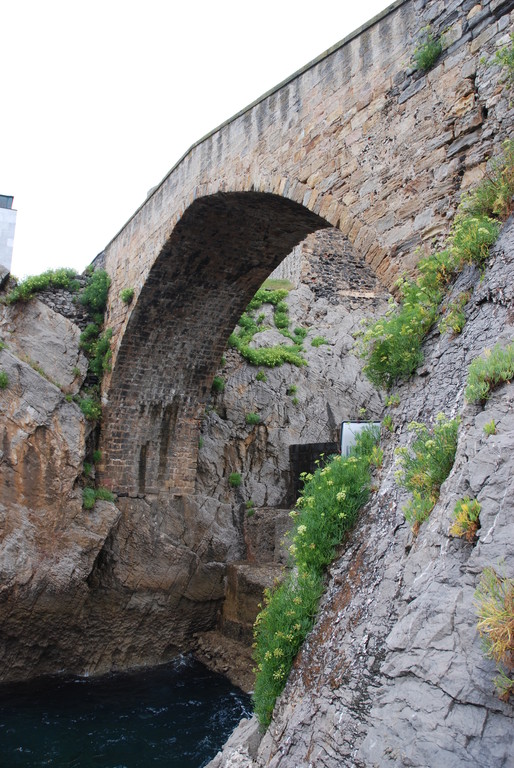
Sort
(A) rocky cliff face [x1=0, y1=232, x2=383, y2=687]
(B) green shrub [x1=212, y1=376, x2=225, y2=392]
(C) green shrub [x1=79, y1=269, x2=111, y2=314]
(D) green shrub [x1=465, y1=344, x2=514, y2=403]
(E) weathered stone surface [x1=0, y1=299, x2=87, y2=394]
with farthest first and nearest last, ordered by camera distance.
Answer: (B) green shrub [x1=212, y1=376, x2=225, y2=392] → (C) green shrub [x1=79, y1=269, x2=111, y2=314] → (E) weathered stone surface [x1=0, y1=299, x2=87, y2=394] → (A) rocky cliff face [x1=0, y1=232, x2=383, y2=687] → (D) green shrub [x1=465, y1=344, x2=514, y2=403]

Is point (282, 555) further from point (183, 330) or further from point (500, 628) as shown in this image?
point (500, 628)

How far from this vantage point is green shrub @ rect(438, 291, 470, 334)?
3.88m

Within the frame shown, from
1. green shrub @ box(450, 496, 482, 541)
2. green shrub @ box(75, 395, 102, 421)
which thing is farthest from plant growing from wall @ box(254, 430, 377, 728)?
green shrub @ box(75, 395, 102, 421)

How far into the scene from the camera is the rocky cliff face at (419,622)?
2105 millimetres

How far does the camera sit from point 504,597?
6.70 ft

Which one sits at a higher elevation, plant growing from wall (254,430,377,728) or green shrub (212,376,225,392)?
green shrub (212,376,225,392)

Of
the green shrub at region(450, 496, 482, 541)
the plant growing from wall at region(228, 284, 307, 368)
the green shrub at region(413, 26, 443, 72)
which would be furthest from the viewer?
the plant growing from wall at region(228, 284, 307, 368)

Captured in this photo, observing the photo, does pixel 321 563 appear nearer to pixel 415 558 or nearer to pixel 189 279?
pixel 415 558

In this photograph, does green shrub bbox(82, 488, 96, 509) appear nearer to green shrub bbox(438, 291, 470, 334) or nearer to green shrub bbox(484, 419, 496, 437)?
green shrub bbox(438, 291, 470, 334)

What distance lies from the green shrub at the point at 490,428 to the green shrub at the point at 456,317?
130cm

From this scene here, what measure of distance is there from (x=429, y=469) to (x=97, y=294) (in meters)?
8.97

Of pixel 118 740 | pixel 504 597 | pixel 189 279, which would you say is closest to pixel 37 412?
pixel 189 279

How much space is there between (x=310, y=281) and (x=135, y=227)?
22.6 feet

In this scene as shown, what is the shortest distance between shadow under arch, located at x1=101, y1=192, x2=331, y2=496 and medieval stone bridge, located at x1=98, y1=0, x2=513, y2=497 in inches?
0.9
